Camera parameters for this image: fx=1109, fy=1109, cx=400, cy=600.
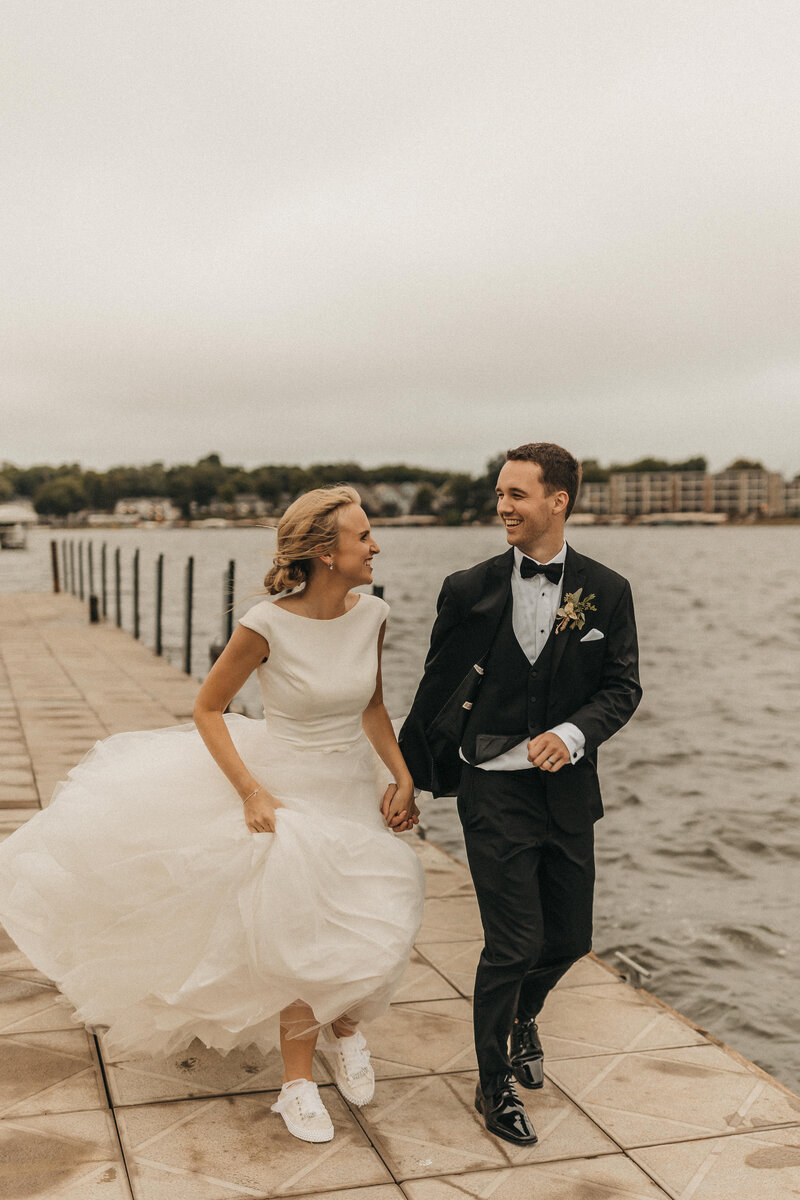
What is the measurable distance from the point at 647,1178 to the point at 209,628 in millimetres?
26845

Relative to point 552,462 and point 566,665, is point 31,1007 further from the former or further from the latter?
point 552,462

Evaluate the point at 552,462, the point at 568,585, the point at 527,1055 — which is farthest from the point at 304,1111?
the point at 552,462

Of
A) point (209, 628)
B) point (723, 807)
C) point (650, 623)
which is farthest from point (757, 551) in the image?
point (723, 807)

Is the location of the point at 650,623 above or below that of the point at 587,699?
below

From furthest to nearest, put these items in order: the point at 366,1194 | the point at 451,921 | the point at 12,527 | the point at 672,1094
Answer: the point at 12,527 → the point at 451,921 → the point at 672,1094 → the point at 366,1194

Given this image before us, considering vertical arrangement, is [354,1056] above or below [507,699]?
below

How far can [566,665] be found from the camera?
3.20 meters

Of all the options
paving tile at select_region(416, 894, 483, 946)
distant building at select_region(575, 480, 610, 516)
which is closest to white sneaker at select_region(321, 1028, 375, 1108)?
paving tile at select_region(416, 894, 483, 946)

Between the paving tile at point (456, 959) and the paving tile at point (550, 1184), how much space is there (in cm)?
126

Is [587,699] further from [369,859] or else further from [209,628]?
[209,628]

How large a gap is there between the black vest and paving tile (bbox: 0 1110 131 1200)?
4.69 ft

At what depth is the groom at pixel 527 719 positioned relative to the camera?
312 cm

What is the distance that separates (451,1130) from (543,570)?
1.61 meters

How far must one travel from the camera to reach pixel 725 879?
9.69 m
